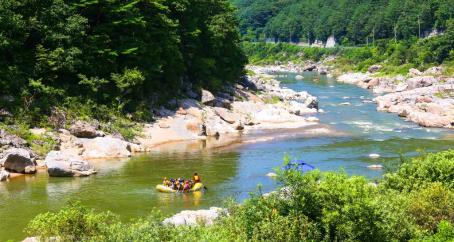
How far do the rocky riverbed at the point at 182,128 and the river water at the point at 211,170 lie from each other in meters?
1.54

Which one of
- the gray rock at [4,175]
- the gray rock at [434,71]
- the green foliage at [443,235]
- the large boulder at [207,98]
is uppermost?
the gray rock at [434,71]

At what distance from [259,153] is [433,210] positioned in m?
28.1

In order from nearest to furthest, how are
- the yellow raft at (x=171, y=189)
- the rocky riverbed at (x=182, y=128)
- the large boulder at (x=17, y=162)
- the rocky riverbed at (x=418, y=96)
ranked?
1. the yellow raft at (x=171, y=189)
2. the large boulder at (x=17, y=162)
3. the rocky riverbed at (x=182, y=128)
4. the rocky riverbed at (x=418, y=96)

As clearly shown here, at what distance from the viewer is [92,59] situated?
183ft

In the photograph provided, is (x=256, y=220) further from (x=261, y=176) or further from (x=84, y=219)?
(x=261, y=176)

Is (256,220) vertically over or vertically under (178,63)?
under

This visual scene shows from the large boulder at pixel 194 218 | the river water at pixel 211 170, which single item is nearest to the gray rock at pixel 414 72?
the river water at pixel 211 170

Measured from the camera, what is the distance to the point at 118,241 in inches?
755

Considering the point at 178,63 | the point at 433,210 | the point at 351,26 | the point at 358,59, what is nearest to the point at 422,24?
the point at 358,59

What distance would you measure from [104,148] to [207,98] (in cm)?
2229

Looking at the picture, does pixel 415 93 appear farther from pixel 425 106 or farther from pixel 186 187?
pixel 186 187

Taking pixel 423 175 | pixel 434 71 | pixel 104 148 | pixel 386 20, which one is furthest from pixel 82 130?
pixel 386 20

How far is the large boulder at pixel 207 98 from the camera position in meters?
68.8

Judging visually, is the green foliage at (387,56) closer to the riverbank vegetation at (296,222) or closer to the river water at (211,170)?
the river water at (211,170)
